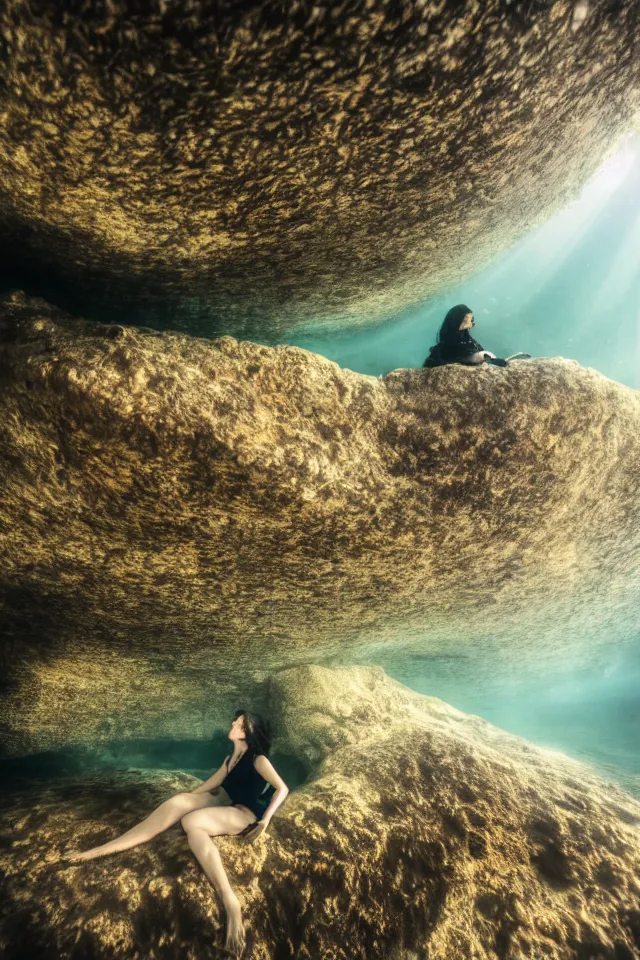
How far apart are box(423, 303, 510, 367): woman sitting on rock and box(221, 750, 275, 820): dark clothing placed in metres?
4.58

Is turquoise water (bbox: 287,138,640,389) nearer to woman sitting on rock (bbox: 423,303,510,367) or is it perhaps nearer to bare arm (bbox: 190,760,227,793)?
woman sitting on rock (bbox: 423,303,510,367)

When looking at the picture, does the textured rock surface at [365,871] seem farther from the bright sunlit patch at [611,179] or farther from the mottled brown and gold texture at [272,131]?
the bright sunlit patch at [611,179]

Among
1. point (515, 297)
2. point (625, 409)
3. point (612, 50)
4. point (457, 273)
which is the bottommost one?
point (625, 409)

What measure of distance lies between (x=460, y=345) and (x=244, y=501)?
2891 mm

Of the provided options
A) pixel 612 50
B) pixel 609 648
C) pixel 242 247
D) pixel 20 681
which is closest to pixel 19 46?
pixel 242 247

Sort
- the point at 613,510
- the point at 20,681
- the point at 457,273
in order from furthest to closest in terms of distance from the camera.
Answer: the point at 457,273 < the point at 613,510 < the point at 20,681

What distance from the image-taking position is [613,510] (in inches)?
213

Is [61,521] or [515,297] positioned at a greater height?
[515,297]

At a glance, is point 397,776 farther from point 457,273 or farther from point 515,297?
point 515,297

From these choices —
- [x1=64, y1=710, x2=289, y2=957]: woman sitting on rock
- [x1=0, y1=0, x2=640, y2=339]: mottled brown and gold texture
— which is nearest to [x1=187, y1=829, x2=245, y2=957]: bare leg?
[x1=64, y1=710, x2=289, y2=957]: woman sitting on rock

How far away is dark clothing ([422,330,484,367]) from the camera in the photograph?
431 cm

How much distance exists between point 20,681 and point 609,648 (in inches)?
618

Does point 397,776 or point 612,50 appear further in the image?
point 397,776

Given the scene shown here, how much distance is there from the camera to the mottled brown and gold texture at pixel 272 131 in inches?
86.0
